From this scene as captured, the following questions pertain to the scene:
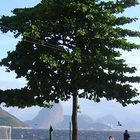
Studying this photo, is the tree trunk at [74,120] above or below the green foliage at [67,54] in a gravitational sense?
below

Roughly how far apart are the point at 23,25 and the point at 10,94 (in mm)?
4333

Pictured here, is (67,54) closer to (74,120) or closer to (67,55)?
(67,55)

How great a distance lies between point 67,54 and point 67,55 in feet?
0.51

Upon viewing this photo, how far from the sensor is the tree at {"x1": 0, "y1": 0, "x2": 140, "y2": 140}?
31.4 metres

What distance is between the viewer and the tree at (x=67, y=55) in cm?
3142

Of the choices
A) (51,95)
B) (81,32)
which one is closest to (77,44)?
(81,32)

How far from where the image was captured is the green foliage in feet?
103

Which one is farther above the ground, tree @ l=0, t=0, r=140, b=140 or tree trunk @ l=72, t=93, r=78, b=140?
tree @ l=0, t=0, r=140, b=140

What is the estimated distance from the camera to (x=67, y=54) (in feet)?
Answer: 103

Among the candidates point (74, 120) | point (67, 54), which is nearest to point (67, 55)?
point (67, 54)

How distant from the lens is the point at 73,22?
104 ft

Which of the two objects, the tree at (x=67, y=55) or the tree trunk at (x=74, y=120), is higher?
the tree at (x=67, y=55)

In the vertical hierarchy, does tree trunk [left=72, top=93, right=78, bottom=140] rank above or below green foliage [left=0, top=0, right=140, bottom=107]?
below

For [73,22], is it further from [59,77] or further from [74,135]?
[74,135]
